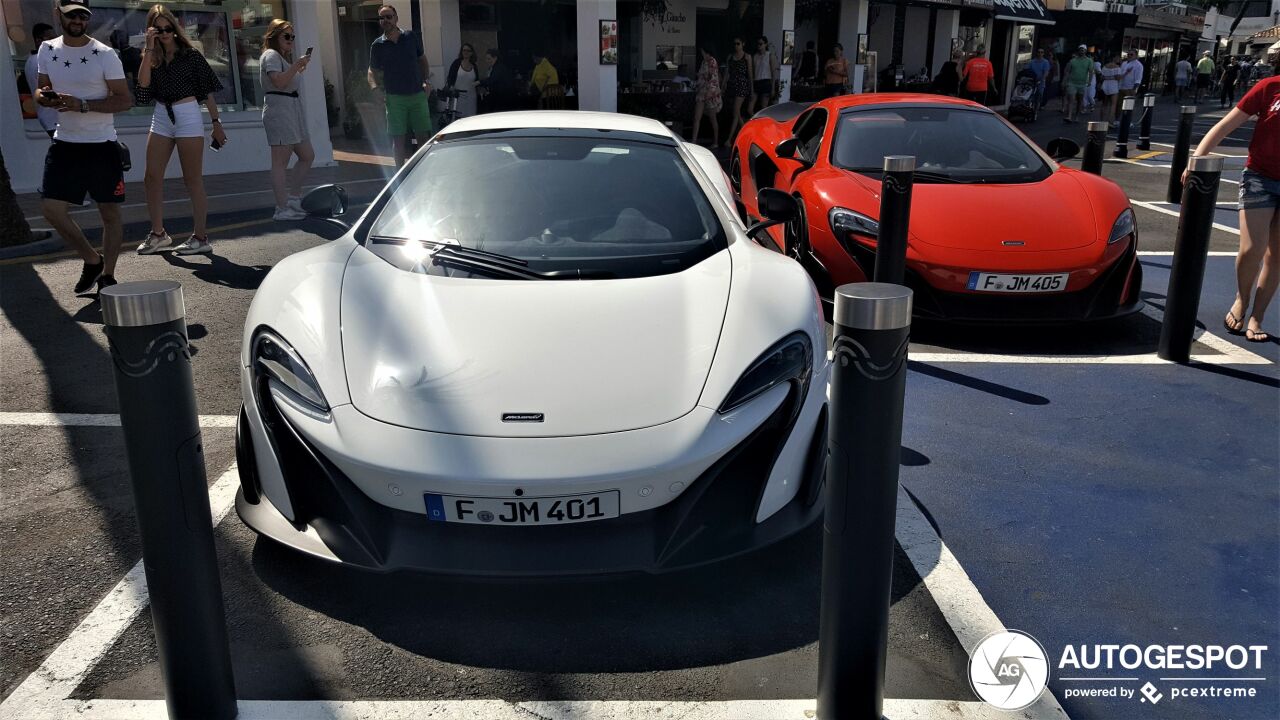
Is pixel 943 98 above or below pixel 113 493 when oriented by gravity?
above

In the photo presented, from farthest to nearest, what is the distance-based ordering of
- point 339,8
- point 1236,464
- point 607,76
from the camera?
point 339,8 < point 607,76 < point 1236,464

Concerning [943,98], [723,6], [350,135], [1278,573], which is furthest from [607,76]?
[1278,573]

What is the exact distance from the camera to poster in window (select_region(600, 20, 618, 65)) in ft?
59.7

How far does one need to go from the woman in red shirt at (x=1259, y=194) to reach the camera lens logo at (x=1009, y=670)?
3357 millimetres

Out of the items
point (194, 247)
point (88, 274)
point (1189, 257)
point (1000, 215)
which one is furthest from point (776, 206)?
point (194, 247)

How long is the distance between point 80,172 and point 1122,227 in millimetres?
6124

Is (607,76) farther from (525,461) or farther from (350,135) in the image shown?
(525,461)

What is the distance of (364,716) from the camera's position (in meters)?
2.40

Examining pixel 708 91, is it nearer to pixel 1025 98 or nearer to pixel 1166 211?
pixel 1166 211

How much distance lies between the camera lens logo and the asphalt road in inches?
2.0

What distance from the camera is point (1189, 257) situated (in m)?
5.05

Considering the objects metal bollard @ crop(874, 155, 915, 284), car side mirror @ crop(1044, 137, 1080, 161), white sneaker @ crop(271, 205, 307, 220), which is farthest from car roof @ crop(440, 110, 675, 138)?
white sneaker @ crop(271, 205, 307, 220)

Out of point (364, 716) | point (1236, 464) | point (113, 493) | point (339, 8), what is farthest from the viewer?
point (339, 8)

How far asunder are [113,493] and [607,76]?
51.9 ft
